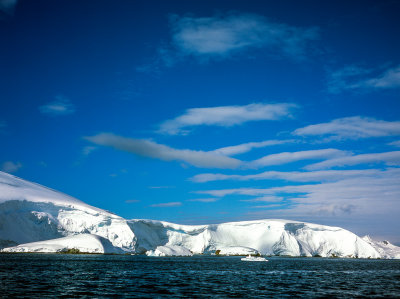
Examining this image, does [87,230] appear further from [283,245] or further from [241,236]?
[283,245]

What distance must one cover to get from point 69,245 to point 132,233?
59.5 ft

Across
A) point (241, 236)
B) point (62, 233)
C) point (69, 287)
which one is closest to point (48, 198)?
point (62, 233)

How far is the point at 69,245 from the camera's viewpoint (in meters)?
78.1

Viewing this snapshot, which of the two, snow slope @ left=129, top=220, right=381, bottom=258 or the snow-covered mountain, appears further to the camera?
snow slope @ left=129, top=220, right=381, bottom=258

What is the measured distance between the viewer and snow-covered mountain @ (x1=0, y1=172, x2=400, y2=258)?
80662 millimetres

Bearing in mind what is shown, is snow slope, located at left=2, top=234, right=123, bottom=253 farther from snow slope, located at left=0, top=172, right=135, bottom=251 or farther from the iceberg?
the iceberg

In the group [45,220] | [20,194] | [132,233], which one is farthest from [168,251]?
[20,194]

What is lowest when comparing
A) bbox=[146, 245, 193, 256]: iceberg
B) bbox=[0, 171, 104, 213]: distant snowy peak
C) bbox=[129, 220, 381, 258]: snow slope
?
bbox=[146, 245, 193, 256]: iceberg

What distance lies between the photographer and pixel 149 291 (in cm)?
2377

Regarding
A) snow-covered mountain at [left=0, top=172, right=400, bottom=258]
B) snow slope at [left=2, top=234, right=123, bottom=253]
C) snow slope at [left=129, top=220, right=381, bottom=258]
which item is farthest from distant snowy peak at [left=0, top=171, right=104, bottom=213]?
snow slope at [left=129, top=220, right=381, bottom=258]

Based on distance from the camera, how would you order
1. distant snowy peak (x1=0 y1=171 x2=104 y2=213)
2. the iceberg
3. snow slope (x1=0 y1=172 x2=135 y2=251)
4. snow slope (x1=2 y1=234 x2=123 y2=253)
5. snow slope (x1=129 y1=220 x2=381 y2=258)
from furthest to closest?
snow slope (x1=129 y1=220 x2=381 y2=258) < the iceberg < distant snowy peak (x1=0 y1=171 x2=104 y2=213) < snow slope (x1=0 y1=172 x2=135 y2=251) < snow slope (x1=2 y1=234 x2=123 y2=253)

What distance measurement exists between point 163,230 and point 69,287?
8268 cm

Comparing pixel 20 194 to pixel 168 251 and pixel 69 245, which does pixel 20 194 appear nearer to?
pixel 69 245

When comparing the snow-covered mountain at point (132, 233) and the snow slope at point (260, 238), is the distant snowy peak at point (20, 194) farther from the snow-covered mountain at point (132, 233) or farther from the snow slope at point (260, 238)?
the snow slope at point (260, 238)
